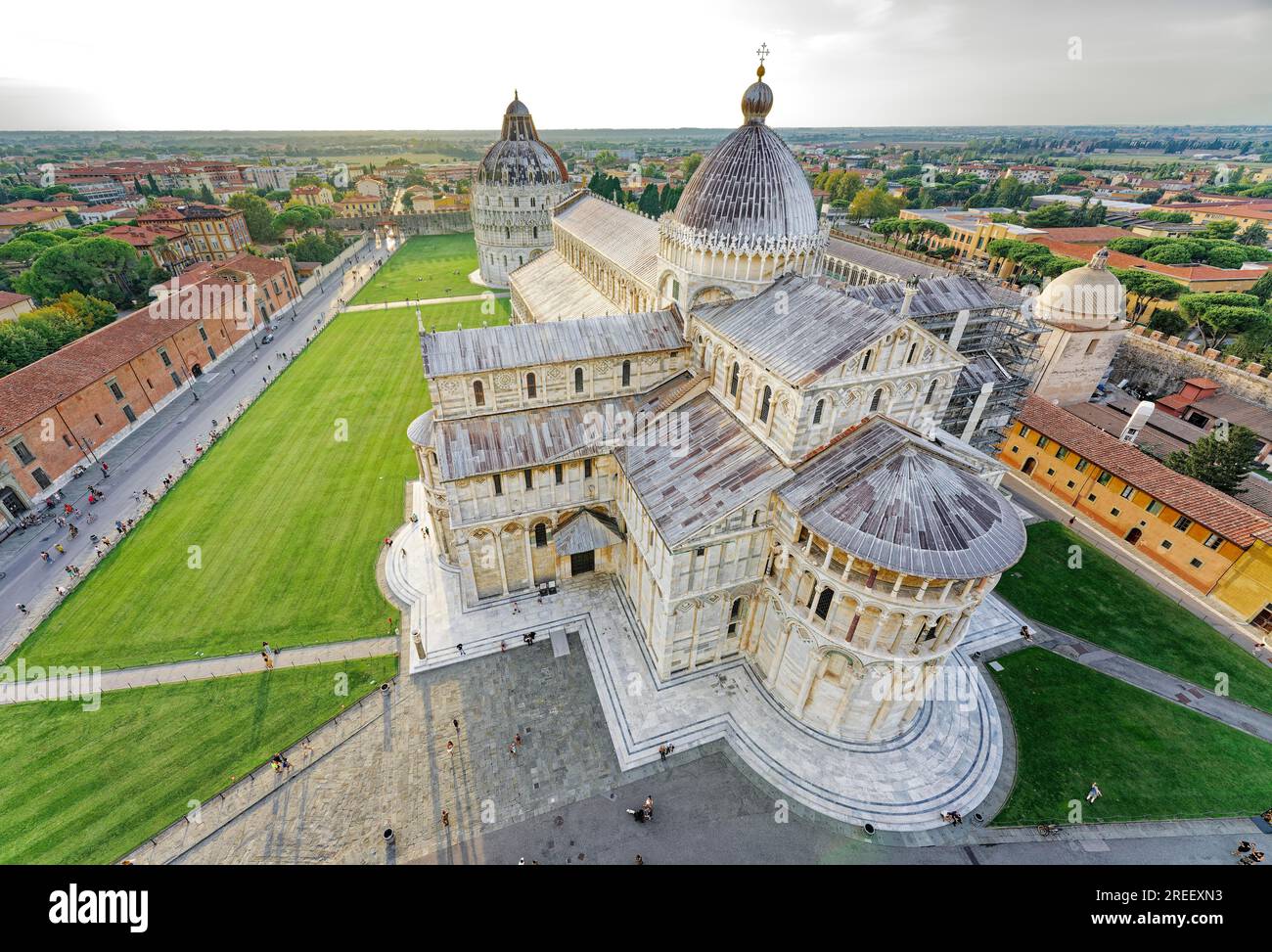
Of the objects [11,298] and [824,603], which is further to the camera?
[11,298]

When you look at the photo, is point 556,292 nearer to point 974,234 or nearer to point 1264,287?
point 1264,287

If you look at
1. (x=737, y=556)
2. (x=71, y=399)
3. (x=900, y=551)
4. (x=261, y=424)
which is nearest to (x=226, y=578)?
(x=261, y=424)

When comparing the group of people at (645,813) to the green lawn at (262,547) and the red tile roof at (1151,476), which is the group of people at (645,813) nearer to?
the green lawn at (262,547)

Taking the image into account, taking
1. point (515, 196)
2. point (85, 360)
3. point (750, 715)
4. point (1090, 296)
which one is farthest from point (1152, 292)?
point (85, 360)

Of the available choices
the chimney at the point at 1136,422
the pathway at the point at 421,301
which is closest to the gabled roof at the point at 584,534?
the chimney at the point at 1136,422

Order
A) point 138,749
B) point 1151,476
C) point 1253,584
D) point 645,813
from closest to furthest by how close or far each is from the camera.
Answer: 1. point 645,813
2. point 138,749
3. point 1253,584
4. point 1151,476

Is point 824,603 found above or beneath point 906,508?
beneath
